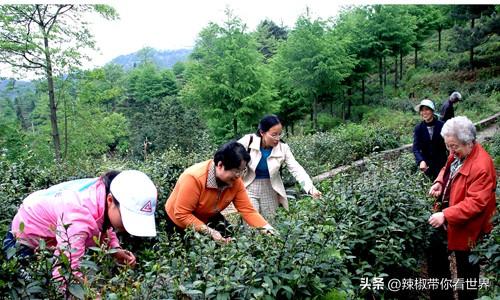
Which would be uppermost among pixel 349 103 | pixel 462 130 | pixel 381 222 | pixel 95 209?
pixel 462 130

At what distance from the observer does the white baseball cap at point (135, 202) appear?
208cm

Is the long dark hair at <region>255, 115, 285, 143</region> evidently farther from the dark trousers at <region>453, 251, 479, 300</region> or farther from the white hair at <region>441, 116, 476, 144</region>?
the dark trousers at <region>453, 251, 479, 300</region>

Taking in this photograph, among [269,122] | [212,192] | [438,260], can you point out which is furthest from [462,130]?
[212,192]

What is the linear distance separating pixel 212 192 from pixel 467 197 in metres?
1.83

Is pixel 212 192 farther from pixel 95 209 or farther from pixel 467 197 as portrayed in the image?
pixel 467 197

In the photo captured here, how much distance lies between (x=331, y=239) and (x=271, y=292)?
60 centimetres

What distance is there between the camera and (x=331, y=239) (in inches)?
95.6

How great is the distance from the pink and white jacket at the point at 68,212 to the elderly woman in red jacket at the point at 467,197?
2299 mm

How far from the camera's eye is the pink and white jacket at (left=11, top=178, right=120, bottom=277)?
2.03m

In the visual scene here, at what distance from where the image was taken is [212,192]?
3141 mm

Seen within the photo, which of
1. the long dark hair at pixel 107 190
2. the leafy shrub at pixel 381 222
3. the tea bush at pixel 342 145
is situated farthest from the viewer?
A: the tea bush at pixel 342 145

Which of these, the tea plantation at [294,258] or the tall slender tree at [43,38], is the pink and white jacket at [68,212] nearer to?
the tea plantation at [294,258]

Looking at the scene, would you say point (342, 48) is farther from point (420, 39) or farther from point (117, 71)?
point (117, 71)

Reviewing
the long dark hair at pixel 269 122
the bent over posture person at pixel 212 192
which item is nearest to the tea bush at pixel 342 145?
the long dark hair at pixel 269 122
